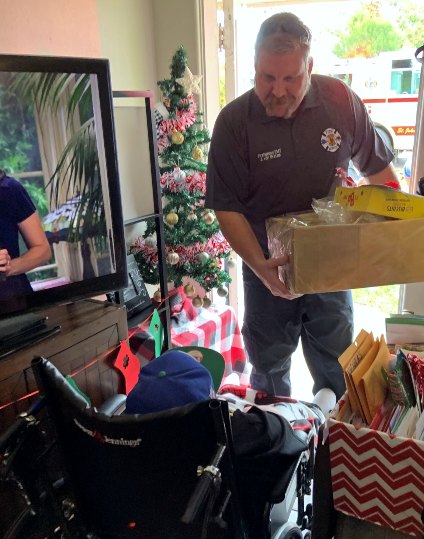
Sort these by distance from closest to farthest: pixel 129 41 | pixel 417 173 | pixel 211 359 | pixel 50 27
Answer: pixel 211 359
pixel 50 27
pixel 417 173
pixel 129 41

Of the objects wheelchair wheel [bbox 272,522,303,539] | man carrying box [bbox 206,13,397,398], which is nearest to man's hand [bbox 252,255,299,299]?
man carrying box [bbox 206,13,397,398]

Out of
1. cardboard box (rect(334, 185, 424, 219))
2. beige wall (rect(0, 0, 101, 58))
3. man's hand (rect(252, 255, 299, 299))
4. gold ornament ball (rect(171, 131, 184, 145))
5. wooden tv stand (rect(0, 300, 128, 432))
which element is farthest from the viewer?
gold ornament ball (rect(171, 131, 184, 145))

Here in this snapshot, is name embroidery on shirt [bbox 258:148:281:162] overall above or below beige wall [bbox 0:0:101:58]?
below

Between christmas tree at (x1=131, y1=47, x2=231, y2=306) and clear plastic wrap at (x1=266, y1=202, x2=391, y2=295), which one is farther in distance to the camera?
christmas tree at (x1=131, y1=47, x2=231, y2=306)

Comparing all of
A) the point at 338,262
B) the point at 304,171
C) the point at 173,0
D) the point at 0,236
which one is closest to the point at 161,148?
the point at 173,0

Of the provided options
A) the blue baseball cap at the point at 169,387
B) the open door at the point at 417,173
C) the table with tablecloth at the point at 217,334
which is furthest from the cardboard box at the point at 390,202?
the table with tablecloth at the point at 217,334

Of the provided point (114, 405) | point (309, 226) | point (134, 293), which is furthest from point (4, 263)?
point (134, 293)

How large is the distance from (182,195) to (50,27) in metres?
0.87

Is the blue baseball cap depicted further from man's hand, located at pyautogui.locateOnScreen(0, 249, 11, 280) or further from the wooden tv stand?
man's hand, located at pyautogui.locateOnScreen(0, 249, 11, 280)

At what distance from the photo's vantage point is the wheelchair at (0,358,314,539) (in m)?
0.86

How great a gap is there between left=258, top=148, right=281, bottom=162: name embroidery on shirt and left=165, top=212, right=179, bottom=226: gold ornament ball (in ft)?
2.79

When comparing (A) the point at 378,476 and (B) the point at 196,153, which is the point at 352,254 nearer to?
(A) the point at 378,476

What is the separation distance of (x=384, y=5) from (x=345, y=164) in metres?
1.57

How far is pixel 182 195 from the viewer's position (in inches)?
91.0
